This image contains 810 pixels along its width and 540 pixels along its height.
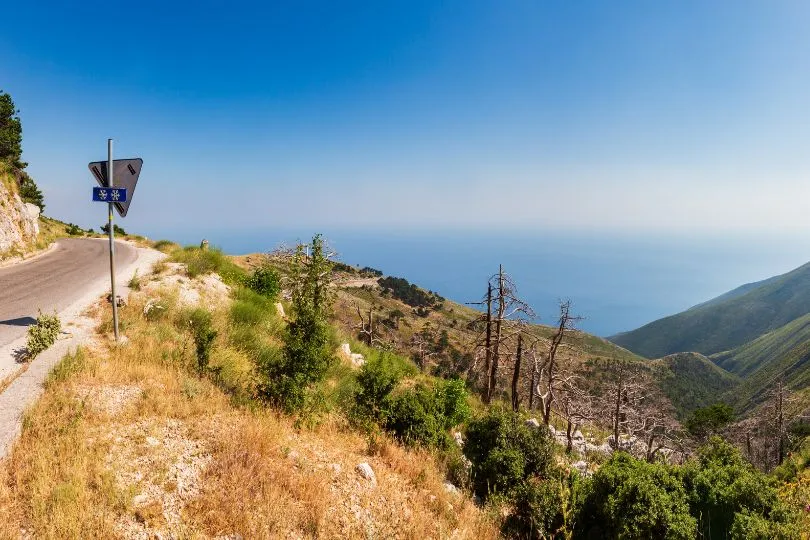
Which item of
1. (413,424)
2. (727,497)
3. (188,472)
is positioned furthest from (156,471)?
(727,497)

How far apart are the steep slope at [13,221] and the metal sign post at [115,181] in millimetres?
16970

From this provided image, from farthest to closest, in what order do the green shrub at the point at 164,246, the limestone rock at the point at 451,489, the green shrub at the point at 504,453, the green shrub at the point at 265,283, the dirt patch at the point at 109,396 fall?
the green shrub at the point at 164,246, the green shrub at the point at 265,283, the green shrub at the point at 504,453, the limestone rock at the point at 451,489, the dirt patch at the point at 109,396

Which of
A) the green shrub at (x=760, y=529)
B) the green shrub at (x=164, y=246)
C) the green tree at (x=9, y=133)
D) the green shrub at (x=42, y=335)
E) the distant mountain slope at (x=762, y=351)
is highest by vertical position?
the green tree at (x=9, y=133)

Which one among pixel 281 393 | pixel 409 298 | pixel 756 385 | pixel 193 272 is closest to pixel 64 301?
pixel 193 272

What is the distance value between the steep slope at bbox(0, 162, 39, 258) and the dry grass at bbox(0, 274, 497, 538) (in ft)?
64.4

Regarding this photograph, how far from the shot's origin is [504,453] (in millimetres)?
8375

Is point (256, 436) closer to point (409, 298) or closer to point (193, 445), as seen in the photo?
point (193, 445)

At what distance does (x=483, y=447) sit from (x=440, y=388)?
4329mm

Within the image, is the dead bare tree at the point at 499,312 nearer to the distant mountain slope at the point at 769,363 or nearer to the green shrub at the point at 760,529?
the green shrub at the point at 760,529

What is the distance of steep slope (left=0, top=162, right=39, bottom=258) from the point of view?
2070cm

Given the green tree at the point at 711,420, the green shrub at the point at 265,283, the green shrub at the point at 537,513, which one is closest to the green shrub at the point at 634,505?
the green shrub at the point at 537,513

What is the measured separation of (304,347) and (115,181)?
19.3ft

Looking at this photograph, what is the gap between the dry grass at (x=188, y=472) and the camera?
4727 millimetres

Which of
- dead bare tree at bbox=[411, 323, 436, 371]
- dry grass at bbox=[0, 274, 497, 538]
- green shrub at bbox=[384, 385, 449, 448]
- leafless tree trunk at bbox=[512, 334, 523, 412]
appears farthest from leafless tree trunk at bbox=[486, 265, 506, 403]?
dead bare tree at bbox=[411, 323, 436, 371]
